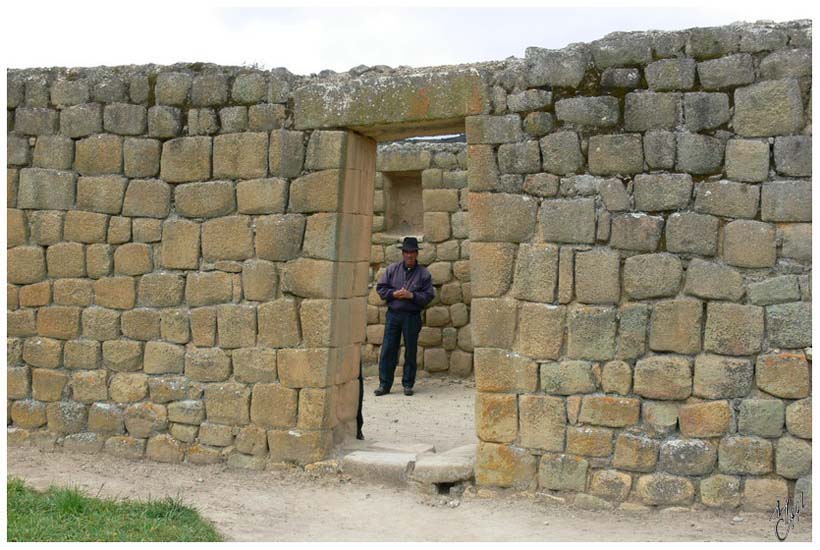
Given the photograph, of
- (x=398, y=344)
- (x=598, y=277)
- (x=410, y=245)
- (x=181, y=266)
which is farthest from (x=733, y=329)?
(x=398, y=344)

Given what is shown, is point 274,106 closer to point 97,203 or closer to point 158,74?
point 158,74

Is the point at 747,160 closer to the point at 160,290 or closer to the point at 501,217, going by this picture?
the point at 501,217

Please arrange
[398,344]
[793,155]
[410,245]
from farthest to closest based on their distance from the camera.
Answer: [398,344]
[410,245]
[793,155]

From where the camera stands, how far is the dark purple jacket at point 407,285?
10.5 metres

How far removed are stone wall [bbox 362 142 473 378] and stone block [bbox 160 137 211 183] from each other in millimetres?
4374

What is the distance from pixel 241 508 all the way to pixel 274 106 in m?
2.93

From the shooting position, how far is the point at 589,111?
6.00 metres

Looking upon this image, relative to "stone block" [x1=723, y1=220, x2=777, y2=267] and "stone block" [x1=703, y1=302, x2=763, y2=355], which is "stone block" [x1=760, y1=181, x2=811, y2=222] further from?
"stone block" [x1=703, y1=302, x2=763, y2=355]

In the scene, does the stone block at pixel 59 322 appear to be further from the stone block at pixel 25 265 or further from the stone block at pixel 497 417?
the stone block at pixel 497 417

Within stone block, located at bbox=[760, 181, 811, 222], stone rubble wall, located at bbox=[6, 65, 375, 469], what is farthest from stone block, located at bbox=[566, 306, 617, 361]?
stone rubble wall, located at bbox=[6, 65, 375, 469]

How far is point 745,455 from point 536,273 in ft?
5.74

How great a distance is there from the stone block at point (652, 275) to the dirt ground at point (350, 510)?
4.65ft

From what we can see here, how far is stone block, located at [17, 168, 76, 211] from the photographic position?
7.34 meters

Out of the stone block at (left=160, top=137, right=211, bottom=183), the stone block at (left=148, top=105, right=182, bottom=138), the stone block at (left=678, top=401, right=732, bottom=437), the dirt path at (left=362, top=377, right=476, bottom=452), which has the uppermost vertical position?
the stone block at (left=148, top=105, right=182, bottom=138)
